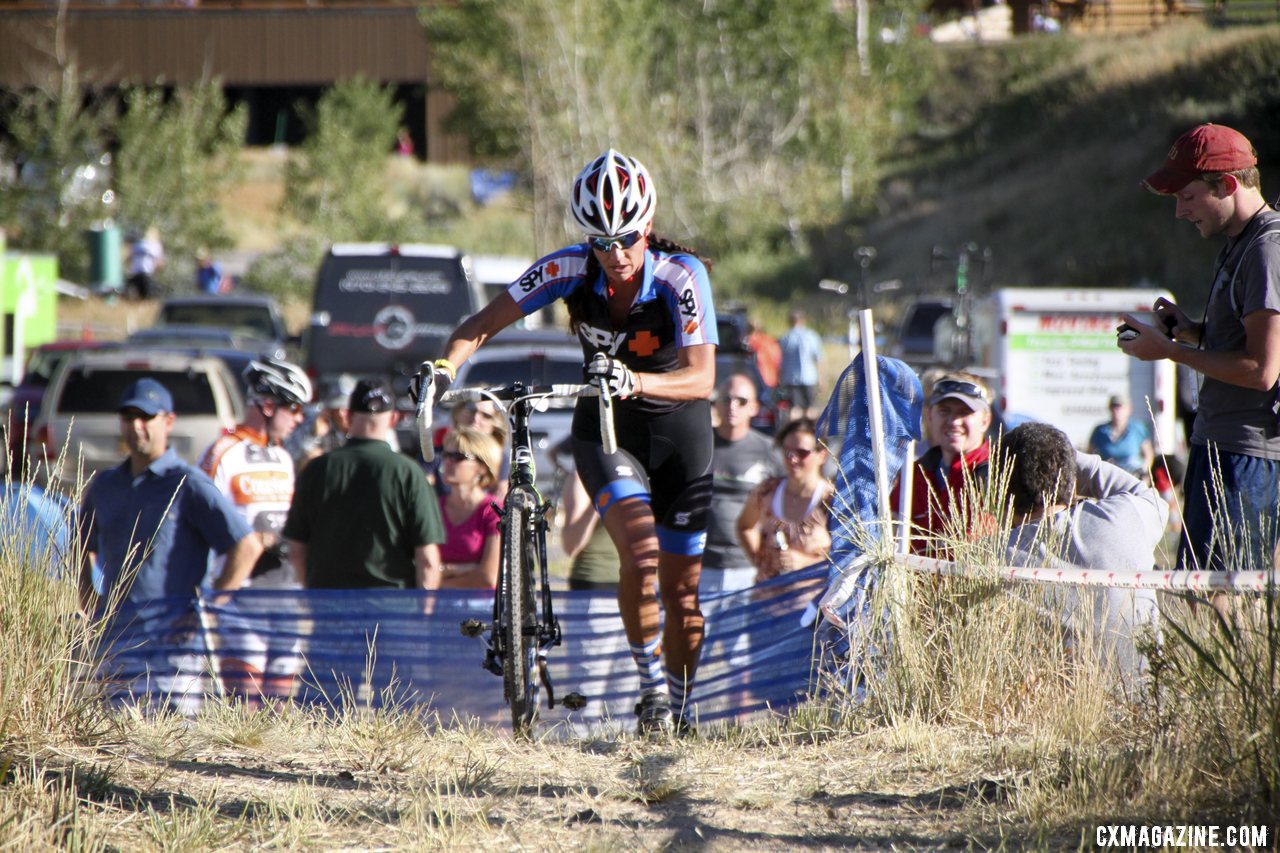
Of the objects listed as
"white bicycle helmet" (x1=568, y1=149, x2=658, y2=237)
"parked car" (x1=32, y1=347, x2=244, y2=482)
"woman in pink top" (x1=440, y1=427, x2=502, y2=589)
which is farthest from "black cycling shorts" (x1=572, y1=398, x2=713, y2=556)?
"parked car" (x1=32, y1=347, x2=244, y2=482)

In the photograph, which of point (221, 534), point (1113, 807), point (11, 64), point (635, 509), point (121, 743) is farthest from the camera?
point (11, 64)

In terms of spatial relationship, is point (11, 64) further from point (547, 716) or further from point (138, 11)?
point (547, 716)

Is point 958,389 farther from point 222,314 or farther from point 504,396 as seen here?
point 222,314

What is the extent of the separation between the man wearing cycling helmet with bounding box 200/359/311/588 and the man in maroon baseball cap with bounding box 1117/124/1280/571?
15.7 ft

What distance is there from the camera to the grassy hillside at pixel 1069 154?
34.6 metres

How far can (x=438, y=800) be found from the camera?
4078 millimetres

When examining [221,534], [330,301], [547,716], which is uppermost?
[330,301]

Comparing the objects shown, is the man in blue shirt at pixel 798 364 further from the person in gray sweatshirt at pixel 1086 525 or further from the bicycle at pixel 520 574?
the bicycle at pixel 520 574

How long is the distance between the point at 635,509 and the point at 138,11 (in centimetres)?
5259

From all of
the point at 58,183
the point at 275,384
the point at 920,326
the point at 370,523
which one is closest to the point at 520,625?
the point at 370,523

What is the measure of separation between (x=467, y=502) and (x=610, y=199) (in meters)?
3.09

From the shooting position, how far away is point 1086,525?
5301mm

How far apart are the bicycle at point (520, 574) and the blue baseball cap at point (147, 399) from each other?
251cm

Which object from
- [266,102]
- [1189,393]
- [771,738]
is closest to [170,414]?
[771,738]
